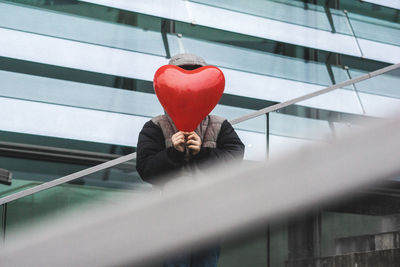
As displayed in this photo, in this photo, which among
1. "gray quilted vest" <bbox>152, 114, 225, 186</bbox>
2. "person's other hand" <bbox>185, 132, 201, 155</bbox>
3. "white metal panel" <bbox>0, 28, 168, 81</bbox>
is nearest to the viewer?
"person's other hand" <bbox>185, 132, 201, 155</bbox>

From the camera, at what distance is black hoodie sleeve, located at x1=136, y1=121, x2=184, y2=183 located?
1.67 meters

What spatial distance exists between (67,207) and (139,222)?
4.87ft

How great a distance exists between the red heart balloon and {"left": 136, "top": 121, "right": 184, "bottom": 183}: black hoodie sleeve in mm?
75

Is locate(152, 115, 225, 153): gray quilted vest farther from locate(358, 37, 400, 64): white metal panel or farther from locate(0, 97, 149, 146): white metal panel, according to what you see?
locate(358, 37, 400, 64): white metal panel

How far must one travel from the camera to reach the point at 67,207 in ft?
8.59

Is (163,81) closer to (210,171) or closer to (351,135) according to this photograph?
(210,171)

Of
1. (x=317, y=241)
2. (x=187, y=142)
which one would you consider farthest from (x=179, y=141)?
(x=317, y=241)

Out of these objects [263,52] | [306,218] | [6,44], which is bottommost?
[306,218]

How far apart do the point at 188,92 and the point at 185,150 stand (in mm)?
139

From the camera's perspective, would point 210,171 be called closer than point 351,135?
No

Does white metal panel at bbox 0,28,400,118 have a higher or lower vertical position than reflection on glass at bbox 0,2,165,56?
lower

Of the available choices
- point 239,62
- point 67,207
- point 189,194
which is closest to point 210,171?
point 189,194

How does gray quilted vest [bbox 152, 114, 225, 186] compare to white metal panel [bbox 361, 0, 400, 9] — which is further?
white metal panel [bbox 361, 0, 400, 9]

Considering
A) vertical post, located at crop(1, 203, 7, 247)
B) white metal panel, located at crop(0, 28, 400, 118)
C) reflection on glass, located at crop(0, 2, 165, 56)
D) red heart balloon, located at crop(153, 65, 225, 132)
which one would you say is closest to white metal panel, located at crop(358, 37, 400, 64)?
white metal panel, located at crop(0, 28, 400, 118)
